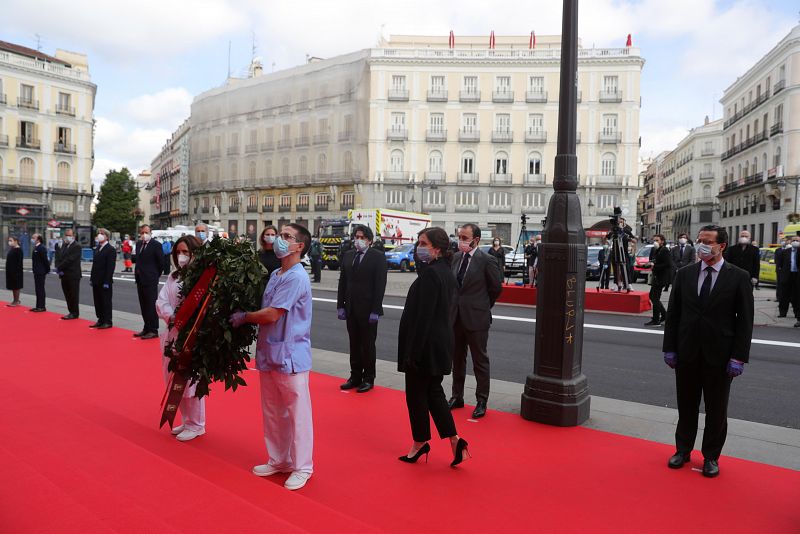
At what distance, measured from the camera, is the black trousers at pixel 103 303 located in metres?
10.3

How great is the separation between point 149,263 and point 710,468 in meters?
8.46

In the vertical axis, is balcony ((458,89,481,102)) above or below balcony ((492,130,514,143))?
above

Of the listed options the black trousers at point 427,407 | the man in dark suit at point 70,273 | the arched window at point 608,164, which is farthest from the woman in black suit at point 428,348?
the arched window at point 608,164

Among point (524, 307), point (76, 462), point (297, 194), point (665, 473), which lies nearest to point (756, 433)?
point (665, 473)

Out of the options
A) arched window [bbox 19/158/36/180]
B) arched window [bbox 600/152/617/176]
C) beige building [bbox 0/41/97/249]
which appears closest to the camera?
beige building [bbox 0/41/97/249]

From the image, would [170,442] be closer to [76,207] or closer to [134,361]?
[134,361]

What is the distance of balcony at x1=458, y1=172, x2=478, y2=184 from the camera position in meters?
47.8

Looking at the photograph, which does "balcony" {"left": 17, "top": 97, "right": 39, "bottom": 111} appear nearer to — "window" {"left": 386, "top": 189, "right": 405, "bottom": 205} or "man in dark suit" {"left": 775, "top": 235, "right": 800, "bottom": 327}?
"window" {"left": 386, "top": 189, "right": 405, "bottom": 205}

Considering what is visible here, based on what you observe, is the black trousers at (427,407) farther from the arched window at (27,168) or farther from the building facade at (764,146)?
the arched window at (27,168)

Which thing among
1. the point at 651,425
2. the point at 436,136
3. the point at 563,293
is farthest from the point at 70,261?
the point at 436,136

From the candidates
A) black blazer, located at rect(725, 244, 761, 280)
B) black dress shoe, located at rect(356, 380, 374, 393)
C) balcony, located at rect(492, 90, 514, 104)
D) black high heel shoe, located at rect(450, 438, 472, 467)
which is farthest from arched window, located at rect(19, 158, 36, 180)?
black high heel shoe, located at rect(450, 438, 472, 467)

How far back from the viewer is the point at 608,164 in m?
46.5

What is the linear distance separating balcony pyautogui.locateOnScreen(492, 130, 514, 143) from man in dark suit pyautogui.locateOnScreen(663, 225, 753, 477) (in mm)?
44475

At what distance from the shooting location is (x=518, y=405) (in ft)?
19.5
